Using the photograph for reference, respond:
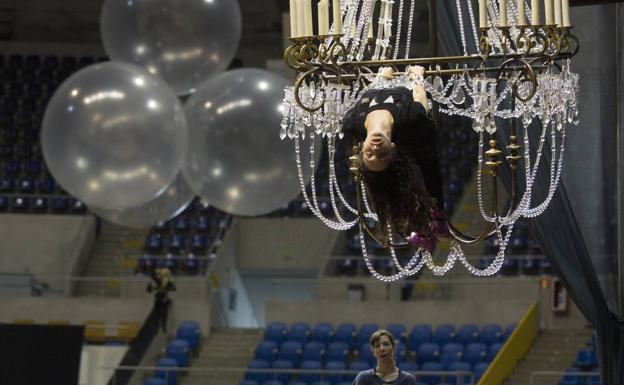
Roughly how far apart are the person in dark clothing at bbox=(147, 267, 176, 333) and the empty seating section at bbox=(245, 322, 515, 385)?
1151 mm

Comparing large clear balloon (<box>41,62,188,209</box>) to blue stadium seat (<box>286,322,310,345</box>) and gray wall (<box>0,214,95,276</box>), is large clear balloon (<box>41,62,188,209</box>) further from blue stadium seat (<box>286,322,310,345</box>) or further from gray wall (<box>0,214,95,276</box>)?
gray wall (<box>0,214,95,276</box>)

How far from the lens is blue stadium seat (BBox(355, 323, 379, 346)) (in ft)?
46.7

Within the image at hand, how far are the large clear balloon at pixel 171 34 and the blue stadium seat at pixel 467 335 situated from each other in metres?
6.27

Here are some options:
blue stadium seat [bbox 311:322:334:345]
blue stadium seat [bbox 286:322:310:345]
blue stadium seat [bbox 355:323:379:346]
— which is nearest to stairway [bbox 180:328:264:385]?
blue stadium seat [bbox 286:322:310:345]

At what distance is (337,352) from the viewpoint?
14.0 m

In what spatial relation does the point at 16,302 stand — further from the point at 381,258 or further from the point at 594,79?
the point at 594,79

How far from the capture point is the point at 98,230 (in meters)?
17.8

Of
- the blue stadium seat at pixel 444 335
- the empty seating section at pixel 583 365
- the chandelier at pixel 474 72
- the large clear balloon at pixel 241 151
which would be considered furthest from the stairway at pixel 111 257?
the chandelier at pixel 474 72

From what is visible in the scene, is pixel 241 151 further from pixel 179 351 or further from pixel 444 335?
pixel 179 351

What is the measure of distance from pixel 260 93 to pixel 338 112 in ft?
11.9

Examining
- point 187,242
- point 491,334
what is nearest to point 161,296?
point 187,242

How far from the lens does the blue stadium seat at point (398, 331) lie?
14.3 metres

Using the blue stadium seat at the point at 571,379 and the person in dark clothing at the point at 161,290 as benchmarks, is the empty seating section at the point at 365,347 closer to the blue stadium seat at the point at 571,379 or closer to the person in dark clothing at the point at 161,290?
the blue stadium seat at the point at 571,379

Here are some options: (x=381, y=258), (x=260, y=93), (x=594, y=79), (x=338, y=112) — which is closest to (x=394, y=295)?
(x=381, y=258)
